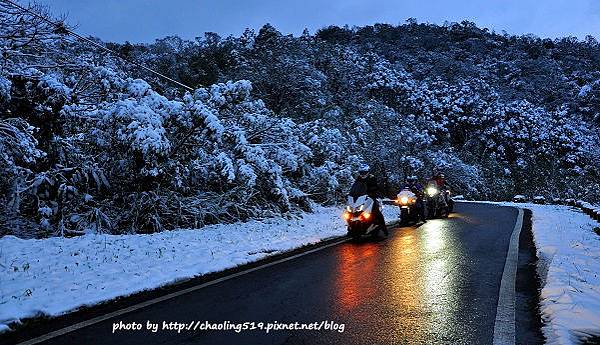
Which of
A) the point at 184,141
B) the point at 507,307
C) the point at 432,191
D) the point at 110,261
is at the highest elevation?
the point at 184,141

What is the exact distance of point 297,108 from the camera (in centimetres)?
3178

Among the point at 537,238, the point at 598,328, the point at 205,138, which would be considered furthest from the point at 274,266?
the point at 205,138

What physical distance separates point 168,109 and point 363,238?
23.3ft

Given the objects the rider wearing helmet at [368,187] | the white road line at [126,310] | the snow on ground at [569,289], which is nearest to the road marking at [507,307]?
the snow on ground at [569,289]

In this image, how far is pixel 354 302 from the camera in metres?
5.57

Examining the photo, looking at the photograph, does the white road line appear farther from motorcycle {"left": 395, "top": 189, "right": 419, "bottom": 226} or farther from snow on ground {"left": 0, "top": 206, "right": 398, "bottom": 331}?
motorcycle {"left": 395, "top": 189, "right": 419, "bottom": 226}

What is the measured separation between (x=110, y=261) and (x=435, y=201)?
13.7 m

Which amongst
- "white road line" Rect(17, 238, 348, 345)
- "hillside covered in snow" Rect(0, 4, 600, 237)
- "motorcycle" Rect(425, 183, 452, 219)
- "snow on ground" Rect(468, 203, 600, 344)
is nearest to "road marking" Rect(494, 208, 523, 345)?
"snow on ground" Rect(468, 203, 600, 344)

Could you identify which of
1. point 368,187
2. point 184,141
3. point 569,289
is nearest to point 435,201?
point 368,187

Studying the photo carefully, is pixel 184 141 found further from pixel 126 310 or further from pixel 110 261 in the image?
pixel 126 310

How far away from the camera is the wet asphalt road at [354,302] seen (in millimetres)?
4402

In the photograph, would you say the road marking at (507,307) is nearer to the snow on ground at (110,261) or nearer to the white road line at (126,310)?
the white road line at (126,310)

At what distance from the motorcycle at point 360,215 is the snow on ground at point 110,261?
100 centimetres

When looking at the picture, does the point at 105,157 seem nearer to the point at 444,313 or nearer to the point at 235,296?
the point at 235,296
